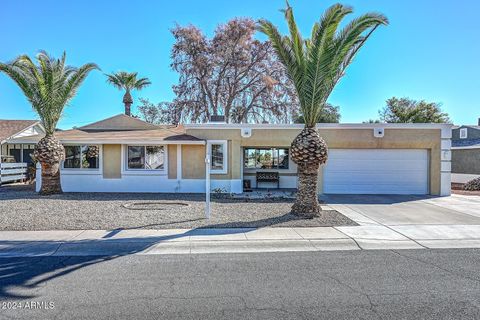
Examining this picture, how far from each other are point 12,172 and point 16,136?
21.1 feet

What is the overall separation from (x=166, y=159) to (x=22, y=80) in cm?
692

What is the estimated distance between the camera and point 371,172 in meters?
16.4

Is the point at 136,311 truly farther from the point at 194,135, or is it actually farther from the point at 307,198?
the point at 194,135

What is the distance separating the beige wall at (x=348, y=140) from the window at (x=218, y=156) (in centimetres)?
25

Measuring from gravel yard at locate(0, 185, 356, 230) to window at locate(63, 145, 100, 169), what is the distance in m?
2.70

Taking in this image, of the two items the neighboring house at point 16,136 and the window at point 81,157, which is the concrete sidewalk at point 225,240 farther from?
the neighboring house at point 16,136

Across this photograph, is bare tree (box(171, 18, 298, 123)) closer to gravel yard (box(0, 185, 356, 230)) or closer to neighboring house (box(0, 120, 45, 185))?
neighboring house (box(0, 120, 45, 185))

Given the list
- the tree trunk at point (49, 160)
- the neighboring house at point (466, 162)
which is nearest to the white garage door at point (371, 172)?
the neighboring house at point (466, 162)

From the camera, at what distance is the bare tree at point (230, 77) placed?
1201 inches

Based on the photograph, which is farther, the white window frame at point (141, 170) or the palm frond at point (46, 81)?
the white window frame at point (141, 170)

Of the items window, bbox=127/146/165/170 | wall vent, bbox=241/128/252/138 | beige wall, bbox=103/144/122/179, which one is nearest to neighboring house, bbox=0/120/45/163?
beige wall, bbox=103/144/122/179

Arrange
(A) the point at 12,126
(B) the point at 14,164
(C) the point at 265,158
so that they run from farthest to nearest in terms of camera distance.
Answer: (A) the point at 12,126
(B) the point at 14,164
(C) the point at 265,158

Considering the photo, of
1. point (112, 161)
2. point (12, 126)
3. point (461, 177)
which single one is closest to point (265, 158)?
point (112, 161)

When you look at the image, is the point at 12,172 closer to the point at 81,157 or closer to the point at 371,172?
the point at 81,157
